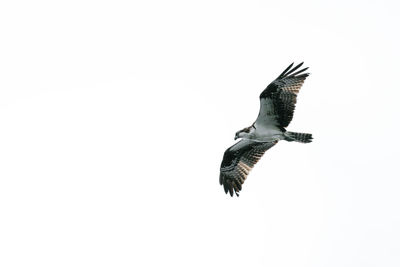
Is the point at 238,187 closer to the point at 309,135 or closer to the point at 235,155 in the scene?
the point at 235,155

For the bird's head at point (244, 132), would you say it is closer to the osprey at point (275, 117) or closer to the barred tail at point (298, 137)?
the osprey at point (275, 117)

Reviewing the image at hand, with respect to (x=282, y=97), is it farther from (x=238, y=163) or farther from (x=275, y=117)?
(x=238, y=163)

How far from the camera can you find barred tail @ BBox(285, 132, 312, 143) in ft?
67.2

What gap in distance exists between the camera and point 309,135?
67.3ft

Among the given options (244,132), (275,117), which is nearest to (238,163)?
(244,132)

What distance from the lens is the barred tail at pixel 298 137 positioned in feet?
67.2

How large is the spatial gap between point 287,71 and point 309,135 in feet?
6.41

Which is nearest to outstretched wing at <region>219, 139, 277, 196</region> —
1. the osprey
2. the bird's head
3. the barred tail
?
the osprey

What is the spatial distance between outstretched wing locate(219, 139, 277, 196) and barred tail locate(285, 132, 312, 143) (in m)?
1.73

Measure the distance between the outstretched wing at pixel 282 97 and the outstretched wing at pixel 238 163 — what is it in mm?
1997

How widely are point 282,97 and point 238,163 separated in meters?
3.25

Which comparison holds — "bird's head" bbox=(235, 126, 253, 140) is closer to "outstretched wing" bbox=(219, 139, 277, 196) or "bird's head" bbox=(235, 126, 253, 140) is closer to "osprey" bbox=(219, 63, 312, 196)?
"osprey" bbox=(219, 63, 312, 196)

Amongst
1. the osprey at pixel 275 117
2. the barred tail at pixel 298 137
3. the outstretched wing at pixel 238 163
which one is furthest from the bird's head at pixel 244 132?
the outstretched wing at pixel 238 163

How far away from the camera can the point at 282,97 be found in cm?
2058
